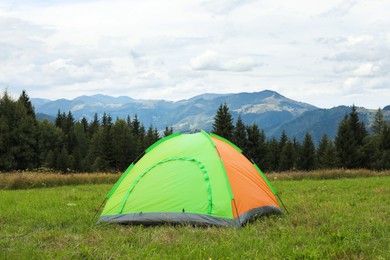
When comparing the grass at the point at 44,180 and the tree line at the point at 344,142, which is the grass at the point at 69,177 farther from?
the tree line at the point at 344,142

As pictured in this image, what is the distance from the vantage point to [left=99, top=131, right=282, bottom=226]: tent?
809 cm

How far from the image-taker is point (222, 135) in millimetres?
62562

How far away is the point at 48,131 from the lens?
89.6 metres

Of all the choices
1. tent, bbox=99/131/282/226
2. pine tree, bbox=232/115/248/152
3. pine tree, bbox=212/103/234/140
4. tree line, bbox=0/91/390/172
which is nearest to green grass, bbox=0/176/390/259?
tent, bbox=99/131/282/226

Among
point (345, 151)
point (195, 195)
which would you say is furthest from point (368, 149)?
point (195, 195)

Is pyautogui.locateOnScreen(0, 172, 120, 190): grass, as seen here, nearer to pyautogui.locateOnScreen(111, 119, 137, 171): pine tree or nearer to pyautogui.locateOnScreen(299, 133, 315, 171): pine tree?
pyautogui.locateOnScreen(111, 119, 137, 171): pine tree

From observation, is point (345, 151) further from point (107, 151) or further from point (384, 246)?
A: point (384, 246)

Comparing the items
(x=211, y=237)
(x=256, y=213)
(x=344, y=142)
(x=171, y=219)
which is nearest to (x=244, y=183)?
(x=256, y=213)

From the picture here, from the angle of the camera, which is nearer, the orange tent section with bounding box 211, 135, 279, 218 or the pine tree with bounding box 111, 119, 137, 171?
the orange tent section with bounding box 211, 135, 279, 218

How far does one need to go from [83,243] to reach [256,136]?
64553 millimetres

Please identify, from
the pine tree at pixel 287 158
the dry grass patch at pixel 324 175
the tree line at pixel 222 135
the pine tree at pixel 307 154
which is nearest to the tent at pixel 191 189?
the dry grass patch at pixel 324 175

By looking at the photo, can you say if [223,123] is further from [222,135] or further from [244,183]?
[244,183]

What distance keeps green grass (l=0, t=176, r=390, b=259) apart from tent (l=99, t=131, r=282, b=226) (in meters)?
0.34

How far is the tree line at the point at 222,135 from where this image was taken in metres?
55.2
